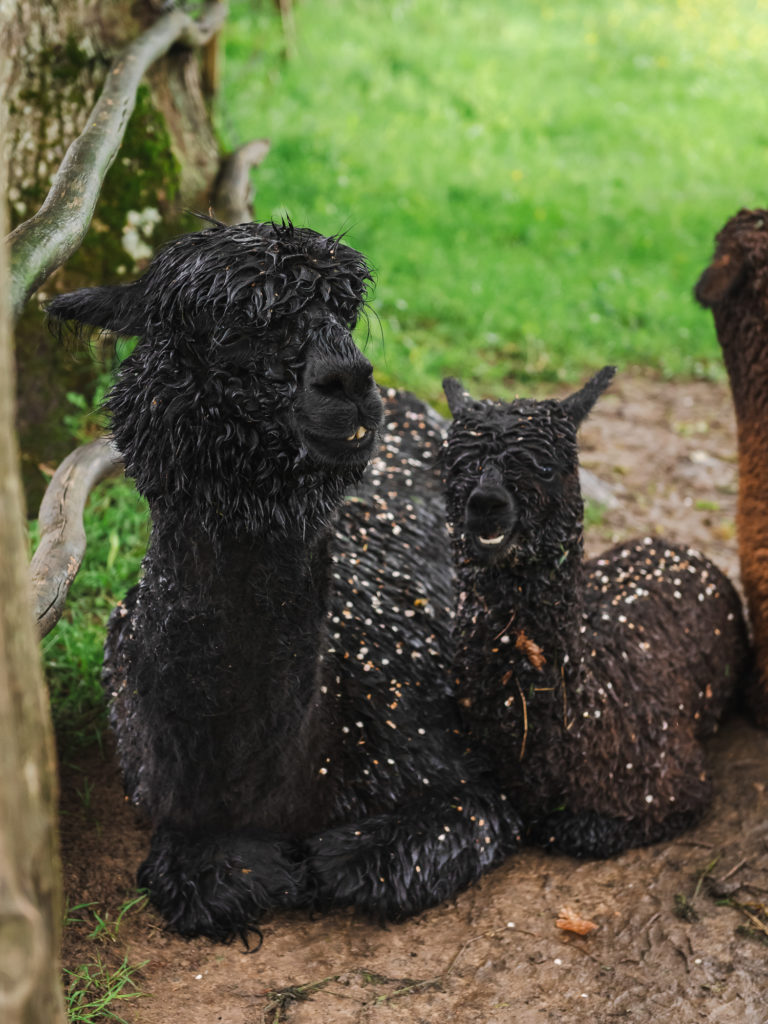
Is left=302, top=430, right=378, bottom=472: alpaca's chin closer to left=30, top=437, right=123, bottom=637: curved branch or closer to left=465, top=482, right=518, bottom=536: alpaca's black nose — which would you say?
left=465, top=482, right=518, bottom=536: alpaca's black nose

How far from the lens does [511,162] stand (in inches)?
440

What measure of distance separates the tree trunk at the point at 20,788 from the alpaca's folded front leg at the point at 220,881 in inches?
66.3

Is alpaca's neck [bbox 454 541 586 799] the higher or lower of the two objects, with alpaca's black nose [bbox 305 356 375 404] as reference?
lower

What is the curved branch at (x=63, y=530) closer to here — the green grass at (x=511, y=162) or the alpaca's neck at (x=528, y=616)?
the alpaca's neck at (x=528, y=616)

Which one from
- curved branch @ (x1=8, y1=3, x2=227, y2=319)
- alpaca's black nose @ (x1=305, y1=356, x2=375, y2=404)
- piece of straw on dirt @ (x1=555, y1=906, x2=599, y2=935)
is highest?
curved branch @ (x1=8, y1=3, x2=227, y2=319)

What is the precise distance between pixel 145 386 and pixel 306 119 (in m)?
8.96

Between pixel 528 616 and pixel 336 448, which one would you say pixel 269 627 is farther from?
pixel 528 616

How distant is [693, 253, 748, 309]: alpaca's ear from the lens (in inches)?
170

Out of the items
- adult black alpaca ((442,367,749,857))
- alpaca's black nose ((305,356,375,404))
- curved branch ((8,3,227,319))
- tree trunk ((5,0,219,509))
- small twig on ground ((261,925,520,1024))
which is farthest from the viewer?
tree trunk ((5,0,219,509))

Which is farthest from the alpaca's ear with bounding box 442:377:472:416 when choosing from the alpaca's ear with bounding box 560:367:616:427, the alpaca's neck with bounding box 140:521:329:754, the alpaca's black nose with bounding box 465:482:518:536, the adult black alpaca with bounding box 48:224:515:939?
the alpaca's neck with bounding box 140:521:329:754

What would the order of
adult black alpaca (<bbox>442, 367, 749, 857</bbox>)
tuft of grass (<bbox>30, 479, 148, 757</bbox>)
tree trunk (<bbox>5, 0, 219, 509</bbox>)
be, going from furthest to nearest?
tree trunk (<bbox>5, 0, 219, 509</bbox>)
tuft of grass (<bbox>30, 479, 148, 757</bbox>)
adult black alpaca (<bbox>442, 367, 749, 857</bbox>)

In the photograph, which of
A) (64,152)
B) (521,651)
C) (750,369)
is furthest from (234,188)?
(521,651)

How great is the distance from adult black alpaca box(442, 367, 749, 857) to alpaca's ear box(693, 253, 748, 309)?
1.03 meters

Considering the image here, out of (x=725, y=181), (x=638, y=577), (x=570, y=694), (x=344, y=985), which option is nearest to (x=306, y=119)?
(x=725, y=181)
